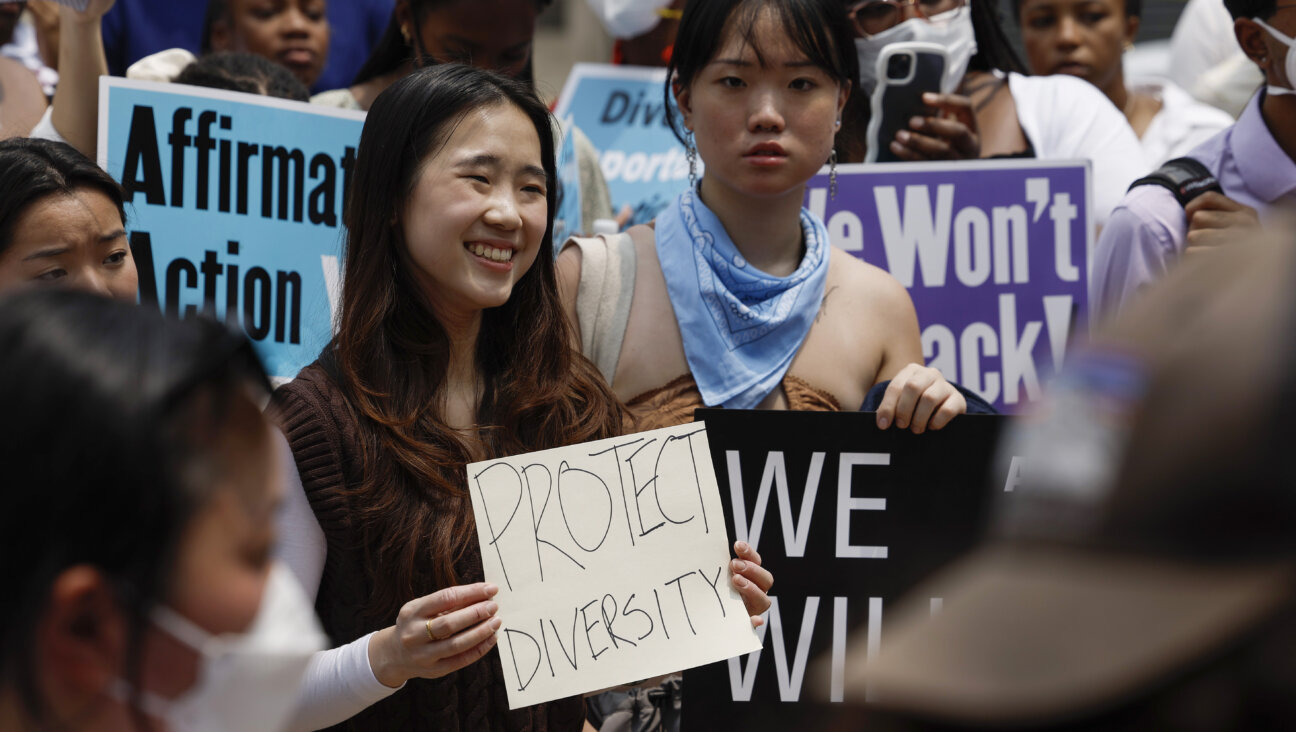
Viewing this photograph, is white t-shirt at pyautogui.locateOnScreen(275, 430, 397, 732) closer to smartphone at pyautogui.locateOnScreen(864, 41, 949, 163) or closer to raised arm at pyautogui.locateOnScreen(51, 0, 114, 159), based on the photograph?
raised arm at pyautogui.locateOnScreen(51, 0, 114, 159)

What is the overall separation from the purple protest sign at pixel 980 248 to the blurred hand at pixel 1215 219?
386 mm

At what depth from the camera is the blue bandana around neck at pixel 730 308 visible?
3096mm

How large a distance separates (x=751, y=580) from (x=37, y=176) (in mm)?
1655

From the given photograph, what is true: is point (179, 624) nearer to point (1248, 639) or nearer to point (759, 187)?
point (1248, 639)

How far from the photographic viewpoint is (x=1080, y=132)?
14.9ft

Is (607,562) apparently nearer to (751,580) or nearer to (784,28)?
(751,580)

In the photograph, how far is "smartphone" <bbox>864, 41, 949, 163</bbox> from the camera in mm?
4211

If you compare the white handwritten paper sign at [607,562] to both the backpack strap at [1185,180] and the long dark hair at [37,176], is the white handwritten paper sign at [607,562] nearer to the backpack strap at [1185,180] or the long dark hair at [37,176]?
the long dark hair at [37,176]

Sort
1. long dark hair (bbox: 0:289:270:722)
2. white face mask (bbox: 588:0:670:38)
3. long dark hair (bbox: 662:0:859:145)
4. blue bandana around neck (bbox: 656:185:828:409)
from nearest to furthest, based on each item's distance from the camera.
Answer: long dark hair (bbox: 0:289:270:722) → blue bandana around neck (bbox: 656:185:828:409) → long dark hair (bbox: 662:0:859:145) → white face mask (bbox: 588:0:670:38)

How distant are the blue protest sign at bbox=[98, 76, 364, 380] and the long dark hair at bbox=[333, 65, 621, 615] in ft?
2.77

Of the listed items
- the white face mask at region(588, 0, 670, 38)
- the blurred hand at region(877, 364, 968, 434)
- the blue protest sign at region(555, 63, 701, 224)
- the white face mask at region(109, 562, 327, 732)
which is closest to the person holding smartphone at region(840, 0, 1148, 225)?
the blue protest sign at region(555, 63, 701, 224)

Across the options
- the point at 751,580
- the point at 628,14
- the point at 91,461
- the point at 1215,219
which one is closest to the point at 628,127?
the point at 628,14

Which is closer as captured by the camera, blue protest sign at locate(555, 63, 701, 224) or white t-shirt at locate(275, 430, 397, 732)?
white t-shirt at locate(275, 430, 397, 732)

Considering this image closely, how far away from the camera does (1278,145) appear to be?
3.76 meters
